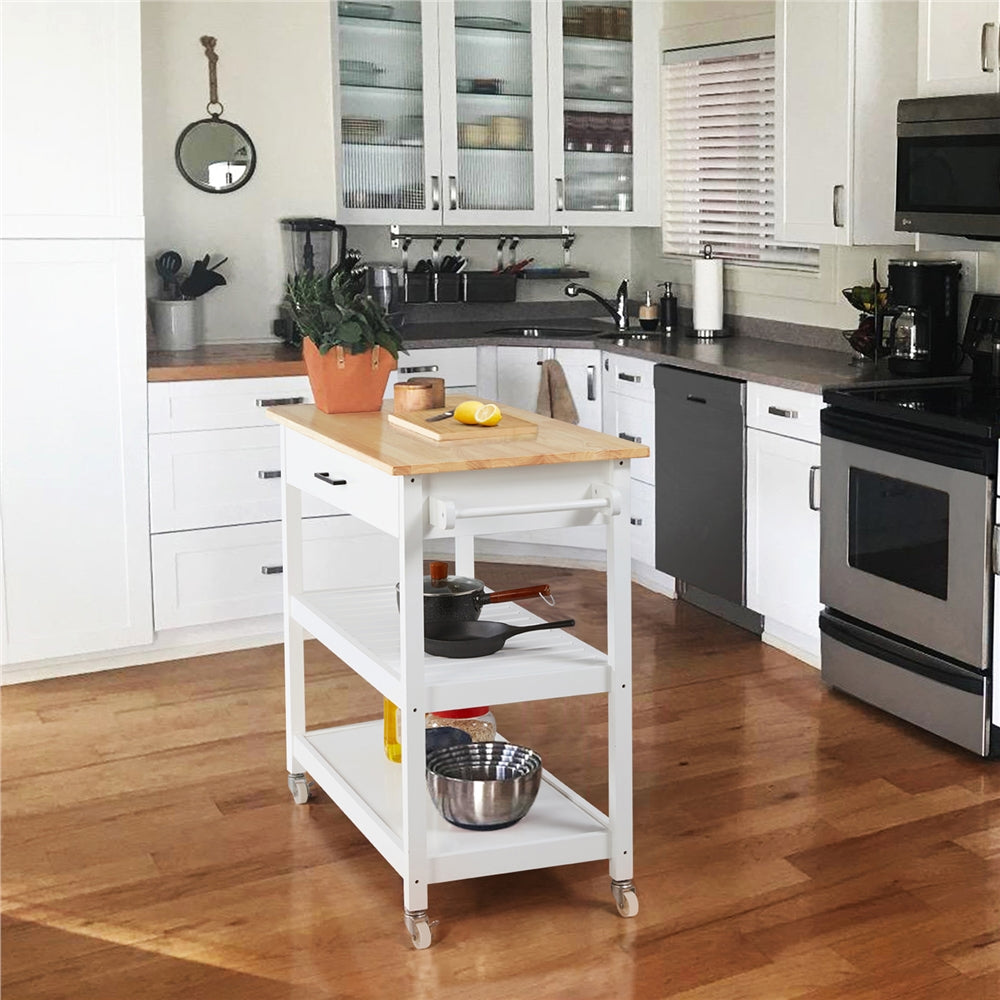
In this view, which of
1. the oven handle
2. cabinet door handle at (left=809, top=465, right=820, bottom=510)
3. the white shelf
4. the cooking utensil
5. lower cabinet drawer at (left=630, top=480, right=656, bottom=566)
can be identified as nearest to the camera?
the white shelf

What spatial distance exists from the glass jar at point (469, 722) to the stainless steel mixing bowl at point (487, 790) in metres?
0.19

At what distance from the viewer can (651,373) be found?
513 centimetres

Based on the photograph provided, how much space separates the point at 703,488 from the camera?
16.0 feet

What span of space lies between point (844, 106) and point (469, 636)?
2338mm

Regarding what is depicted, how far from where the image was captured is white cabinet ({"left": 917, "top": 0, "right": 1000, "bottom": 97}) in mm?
3881

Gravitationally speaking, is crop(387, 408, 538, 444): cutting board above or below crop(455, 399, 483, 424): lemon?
below

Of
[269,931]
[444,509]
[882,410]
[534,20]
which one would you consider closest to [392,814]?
[269,931]

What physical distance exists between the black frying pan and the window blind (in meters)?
2.69

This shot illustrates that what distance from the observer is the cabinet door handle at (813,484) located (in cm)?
427

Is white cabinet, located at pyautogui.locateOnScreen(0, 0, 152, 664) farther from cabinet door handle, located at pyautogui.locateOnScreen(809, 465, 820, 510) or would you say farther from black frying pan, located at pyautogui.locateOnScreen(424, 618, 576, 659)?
cabinet door handle, located at pyautogui.locateOnScreen(809, 465, 820, 510)

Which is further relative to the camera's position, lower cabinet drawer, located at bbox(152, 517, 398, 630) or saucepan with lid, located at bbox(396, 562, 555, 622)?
lower cabinet drawer, located at bbox(152, 517, 398, 630)

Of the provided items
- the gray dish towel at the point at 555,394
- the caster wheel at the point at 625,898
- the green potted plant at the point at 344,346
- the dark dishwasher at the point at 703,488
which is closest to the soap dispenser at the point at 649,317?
the gray dish towel at the point at 555,394

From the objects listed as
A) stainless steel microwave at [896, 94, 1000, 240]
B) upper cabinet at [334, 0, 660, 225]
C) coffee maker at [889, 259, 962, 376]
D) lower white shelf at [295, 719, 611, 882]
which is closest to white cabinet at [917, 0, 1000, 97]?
stainless steel microwave at [896, 94, 1000, 240]

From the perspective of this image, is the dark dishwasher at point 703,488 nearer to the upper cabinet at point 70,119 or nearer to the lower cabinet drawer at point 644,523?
the lower cabinet drawer at point 644,523
